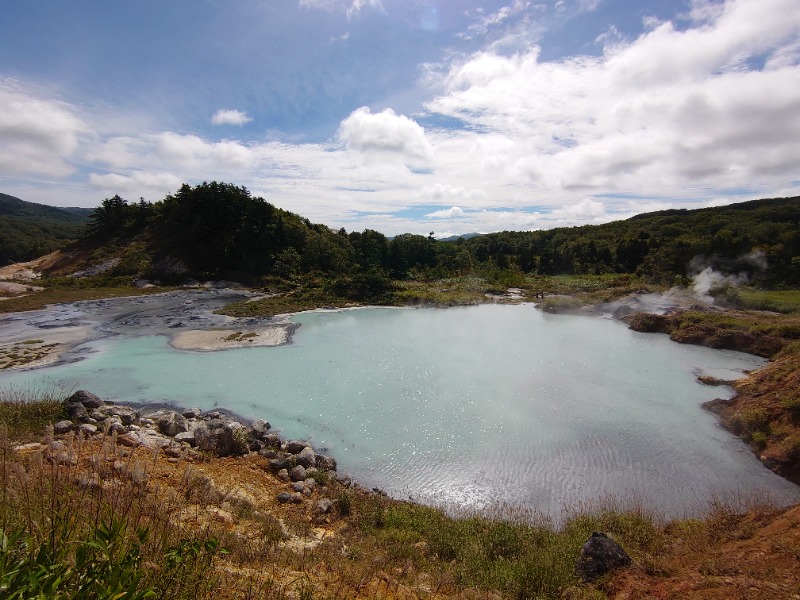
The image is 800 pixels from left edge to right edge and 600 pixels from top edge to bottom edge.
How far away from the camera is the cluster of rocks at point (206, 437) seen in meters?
8.67

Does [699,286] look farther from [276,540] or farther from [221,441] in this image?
[276,540]

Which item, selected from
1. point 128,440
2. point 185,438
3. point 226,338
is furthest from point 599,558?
point 226,338

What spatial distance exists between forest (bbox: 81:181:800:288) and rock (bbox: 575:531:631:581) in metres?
29.9

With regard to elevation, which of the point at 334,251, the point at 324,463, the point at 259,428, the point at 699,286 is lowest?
the point at 324,463

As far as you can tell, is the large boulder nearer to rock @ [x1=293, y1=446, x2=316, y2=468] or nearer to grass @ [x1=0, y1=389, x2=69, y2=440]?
rock @ [x1=293, y1=446, x2=316, y2=468]

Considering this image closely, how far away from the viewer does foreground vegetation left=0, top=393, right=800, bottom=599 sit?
2422 mm

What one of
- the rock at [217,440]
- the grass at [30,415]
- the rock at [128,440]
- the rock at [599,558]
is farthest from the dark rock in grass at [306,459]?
the rock at [599,558]

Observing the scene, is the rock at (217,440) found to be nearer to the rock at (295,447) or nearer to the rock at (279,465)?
the rock at (279,465)

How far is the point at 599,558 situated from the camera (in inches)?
217

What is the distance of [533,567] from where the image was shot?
17.8 feet

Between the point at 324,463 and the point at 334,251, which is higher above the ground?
the point at 334,251

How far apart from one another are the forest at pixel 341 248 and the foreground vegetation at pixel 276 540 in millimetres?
27855

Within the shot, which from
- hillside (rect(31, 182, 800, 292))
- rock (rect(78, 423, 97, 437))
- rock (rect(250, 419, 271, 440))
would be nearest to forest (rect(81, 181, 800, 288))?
hillside (rect(31, 182, 800, 292))

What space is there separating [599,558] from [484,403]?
7.72m
